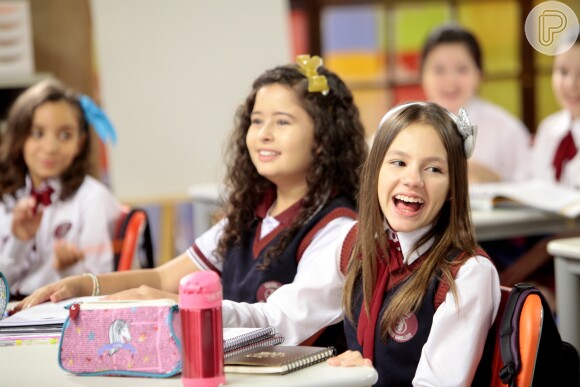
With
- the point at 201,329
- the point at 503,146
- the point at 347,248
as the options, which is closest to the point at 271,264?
the point at 347,248

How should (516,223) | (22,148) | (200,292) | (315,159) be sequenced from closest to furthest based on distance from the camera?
(200,292) < (315,159) < (22,148) < (516,223)

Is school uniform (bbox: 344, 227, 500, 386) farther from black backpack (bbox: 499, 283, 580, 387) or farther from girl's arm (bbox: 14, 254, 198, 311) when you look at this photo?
girl's arm (bbox: 14, 254, 198, 311)

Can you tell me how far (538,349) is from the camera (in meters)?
1.63

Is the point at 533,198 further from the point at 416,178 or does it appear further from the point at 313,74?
Result: the point at 416,178

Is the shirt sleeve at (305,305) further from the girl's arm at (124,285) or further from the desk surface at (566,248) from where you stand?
the desk surface at (566,248)

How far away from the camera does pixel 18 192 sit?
3178mm

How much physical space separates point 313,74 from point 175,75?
3.21 m

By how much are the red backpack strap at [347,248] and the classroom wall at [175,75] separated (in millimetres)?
3311

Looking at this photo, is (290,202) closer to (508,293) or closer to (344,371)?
(508,293)

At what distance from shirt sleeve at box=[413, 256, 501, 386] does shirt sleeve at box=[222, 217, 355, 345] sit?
0.34 metres

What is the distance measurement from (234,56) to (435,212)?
3.80 m

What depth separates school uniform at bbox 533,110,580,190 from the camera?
13.3 ft

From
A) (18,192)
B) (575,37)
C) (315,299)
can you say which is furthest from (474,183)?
(315,299)

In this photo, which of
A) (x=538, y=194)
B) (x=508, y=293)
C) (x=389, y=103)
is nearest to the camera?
(x=508, y=293)
